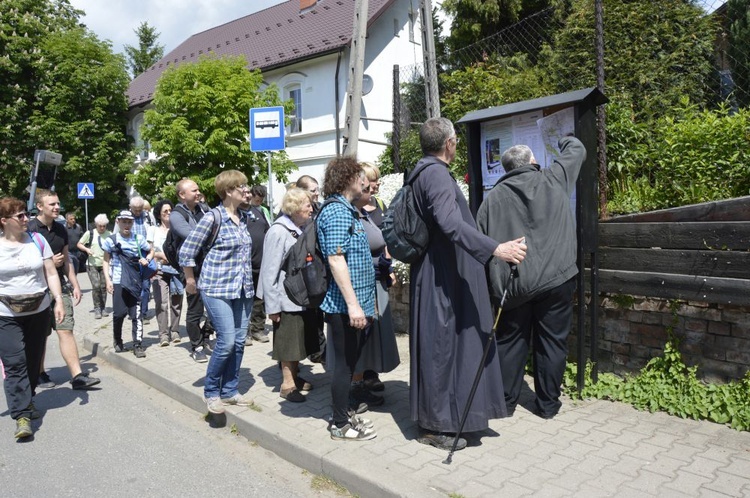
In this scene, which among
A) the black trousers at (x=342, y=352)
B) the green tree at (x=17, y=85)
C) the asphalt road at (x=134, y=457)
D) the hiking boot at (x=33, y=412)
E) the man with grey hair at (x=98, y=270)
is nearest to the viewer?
the asphalt road at (x=134, y=457)

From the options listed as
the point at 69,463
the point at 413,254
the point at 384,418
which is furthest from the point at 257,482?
the point at 413,254

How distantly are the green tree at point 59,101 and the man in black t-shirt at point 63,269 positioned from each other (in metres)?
23.4

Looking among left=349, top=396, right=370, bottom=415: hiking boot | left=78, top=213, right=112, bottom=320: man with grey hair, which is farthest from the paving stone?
left=78, top=213, right=112, bottom=320: man with grey hair

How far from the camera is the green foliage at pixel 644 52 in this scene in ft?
22.9

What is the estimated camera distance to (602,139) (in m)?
5.55

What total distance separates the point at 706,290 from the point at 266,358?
4466 mm

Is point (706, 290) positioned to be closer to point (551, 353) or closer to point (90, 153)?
point (551, 353)

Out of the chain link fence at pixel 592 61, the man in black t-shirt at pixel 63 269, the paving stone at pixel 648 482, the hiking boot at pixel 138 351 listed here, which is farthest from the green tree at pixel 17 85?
the paving stone at pixel 648 482

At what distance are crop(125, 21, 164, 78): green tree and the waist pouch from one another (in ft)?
161

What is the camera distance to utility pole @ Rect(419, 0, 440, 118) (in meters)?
8.63

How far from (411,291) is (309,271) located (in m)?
0.71

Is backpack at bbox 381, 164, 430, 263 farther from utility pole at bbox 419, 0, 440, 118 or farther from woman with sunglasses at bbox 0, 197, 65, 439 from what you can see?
utility pole at bbox 419, 0, 440, 118

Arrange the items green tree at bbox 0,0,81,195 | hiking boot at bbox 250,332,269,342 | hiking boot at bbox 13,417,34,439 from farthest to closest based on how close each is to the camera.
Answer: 1. green tree at bbox 0,0,81,195
2. hiking boot at bbox 250,332,269,342
3. hiking boot at bbox 13,417,34,439

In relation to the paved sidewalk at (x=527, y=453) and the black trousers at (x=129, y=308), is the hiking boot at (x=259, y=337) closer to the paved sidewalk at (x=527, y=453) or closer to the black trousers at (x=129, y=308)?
the black trousers at (x=129, y=308)
